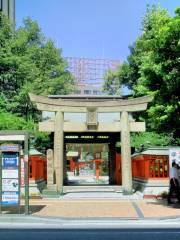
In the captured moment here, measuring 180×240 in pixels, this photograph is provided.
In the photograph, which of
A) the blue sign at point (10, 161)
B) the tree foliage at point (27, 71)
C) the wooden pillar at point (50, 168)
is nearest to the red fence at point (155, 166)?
the wooden pillar at point (50, 168)

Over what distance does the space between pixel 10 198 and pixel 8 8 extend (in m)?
59.0

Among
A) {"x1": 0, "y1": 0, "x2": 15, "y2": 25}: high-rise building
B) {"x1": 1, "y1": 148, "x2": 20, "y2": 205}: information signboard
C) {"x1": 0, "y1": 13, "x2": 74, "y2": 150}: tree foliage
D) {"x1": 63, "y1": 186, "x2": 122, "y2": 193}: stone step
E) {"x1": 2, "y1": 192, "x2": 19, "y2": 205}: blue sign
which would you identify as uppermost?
{"x1": 0, "y1": 0, "x2": 15, "y2": 25}: high-rise building

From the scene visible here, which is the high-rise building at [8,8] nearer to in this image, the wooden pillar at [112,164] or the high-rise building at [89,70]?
the wooden pillar at [112,164]

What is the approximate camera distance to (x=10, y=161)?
61.5 ft

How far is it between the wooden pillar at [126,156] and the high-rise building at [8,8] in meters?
41.0

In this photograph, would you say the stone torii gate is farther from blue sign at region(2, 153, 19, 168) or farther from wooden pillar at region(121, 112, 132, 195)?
blue sign at region(2, 153, 19, 168)

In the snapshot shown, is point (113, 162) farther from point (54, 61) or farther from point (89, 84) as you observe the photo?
point (89, 84)

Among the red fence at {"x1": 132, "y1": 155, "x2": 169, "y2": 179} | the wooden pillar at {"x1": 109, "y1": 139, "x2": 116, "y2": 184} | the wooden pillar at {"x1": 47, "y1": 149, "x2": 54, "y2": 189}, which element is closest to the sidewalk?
the red fence at {"x1": 132, "y1": 155, "x2": 169, "y2": 179}

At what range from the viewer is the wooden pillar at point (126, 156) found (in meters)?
29.7

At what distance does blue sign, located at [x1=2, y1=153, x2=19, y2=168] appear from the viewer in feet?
61.5
